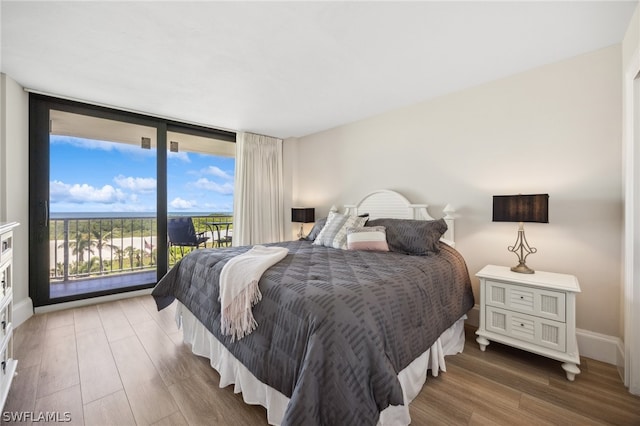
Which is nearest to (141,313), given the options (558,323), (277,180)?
(277,180)

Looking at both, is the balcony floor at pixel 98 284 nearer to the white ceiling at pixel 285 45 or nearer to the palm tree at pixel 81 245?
the palm tree at pixel 81 245

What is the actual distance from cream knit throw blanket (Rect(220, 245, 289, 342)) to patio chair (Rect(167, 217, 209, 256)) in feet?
9.93

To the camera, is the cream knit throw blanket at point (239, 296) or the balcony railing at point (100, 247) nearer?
the cream knit throw blanket at point (239, 296)

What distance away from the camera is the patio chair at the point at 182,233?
169 inches

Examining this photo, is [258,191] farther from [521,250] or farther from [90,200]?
[521,250]

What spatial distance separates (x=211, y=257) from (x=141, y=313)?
1517mm

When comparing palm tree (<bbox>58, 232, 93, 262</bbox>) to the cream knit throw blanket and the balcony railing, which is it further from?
the cream knit throw blanket

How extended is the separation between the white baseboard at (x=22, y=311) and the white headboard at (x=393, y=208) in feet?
12.0

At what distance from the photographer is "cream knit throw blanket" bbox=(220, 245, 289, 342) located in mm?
1523

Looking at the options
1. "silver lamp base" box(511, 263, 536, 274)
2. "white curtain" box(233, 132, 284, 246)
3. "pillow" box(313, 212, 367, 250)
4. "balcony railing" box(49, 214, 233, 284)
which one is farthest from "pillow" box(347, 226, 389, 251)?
"balcony railing" box(49, 214, 233, 284)

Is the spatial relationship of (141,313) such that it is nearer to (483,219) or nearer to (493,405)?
(493,405)

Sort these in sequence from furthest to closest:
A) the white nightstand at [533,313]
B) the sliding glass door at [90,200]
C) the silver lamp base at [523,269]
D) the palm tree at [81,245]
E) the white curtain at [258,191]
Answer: the white curtain at [258,191] < the palm tree at [81,245] < the sliding glass door at [90,200] < the silver lamp base at [523,269] < the white nightstand at [533,313]

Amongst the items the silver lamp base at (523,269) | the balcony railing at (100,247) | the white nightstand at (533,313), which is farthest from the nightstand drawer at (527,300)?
the balcony railing at (100,247)

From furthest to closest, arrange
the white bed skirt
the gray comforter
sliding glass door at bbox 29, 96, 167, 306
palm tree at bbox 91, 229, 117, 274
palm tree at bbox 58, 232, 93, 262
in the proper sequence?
palm tree at bbox 91, 229, 117, 274, palm tree at bbox 58, 232, 93, 262, sliding glass door at bbox 29, 96, 167, 306, the white bed skirt, the gray comforter
